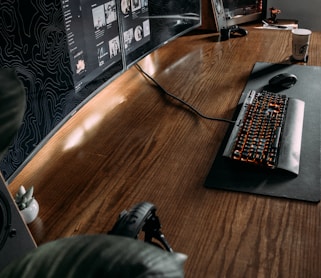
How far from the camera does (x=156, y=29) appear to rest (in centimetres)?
151

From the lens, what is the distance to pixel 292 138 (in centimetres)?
104

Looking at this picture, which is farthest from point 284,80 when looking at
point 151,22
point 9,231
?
point 9,231

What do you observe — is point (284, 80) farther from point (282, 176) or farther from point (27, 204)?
point (27, 204)

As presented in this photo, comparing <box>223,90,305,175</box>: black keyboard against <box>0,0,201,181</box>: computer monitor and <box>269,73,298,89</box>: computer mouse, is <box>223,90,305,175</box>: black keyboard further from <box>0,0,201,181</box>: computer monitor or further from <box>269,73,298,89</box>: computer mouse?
<box>0,0,201,181</box>: computer monitor

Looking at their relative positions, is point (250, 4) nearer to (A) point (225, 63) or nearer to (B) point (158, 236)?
(A) point (225, 63)

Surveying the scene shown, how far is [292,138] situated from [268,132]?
0.19 ft

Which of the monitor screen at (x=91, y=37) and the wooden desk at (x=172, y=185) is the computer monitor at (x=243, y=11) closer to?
the wooden desk at (x=172, y=185)

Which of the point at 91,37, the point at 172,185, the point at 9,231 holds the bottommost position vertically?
the point at 172,185

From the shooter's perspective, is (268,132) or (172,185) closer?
(172,185)

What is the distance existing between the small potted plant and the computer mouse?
866mm

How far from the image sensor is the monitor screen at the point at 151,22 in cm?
132

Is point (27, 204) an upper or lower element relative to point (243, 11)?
lower

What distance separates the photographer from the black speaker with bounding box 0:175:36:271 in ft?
1.95

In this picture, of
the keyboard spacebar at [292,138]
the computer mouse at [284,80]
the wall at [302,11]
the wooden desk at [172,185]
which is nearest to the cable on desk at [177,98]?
the wooden desk at [172,185]
